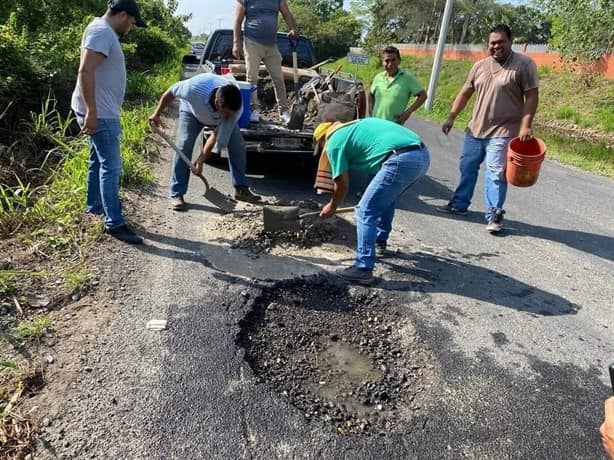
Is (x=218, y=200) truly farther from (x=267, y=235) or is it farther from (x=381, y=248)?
(x=381, y=248)

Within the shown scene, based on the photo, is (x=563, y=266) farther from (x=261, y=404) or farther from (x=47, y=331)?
(x=47, y=331)

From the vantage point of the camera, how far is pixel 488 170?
467 centimetres

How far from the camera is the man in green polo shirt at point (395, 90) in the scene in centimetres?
468

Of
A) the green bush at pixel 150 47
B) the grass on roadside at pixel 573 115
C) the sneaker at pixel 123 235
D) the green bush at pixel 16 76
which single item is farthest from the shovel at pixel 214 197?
the green bush at pixel 150 47

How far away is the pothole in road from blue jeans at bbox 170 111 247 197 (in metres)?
1.70

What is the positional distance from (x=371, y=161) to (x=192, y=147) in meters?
2.06

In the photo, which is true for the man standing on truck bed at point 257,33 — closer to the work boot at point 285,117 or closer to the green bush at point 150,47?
the work boot at point 285,117

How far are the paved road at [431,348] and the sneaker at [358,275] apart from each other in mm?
202

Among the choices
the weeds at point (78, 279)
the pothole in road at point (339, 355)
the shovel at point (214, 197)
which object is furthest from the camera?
the shovel at point (214, 197)

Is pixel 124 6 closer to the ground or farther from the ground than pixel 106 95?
farther from the ground

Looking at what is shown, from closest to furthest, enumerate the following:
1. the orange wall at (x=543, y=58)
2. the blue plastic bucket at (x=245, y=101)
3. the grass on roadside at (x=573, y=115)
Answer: the blue plastic bucket at (x=245, y=101) < the grass on roadside at (x=573, y=115) < the orange wall at (x=543, y=58)

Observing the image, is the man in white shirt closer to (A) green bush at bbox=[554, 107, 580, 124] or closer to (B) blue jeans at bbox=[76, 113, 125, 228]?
(B) blue jeans at bbox=[76, 113, 125, 228]

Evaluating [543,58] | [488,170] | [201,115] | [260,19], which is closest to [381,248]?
[488,170]

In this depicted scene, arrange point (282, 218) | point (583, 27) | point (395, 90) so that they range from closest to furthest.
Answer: point (282, 218) → point (395, 90) → point (583, 27)
